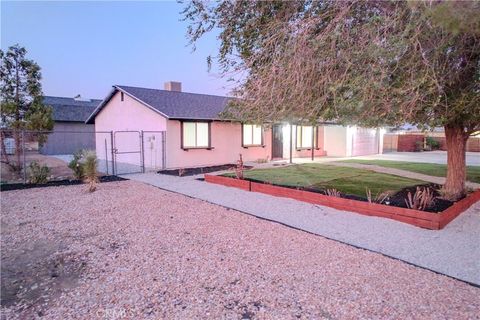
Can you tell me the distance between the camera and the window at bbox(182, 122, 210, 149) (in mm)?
14781

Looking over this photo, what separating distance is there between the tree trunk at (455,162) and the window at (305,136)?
1203 centimetres

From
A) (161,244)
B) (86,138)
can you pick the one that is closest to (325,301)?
(161,244)

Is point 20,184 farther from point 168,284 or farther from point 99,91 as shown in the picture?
point 99,91

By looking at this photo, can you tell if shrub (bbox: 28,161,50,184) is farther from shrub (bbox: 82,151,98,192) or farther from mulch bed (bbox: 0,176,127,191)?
shrub (bbox: 82,151,98,192)

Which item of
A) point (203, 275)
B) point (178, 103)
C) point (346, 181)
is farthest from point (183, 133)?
point (203, 275)

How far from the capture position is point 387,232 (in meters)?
5.51

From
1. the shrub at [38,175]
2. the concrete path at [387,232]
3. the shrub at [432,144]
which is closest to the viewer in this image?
the concrete path at [387,232]

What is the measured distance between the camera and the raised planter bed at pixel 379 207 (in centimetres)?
575

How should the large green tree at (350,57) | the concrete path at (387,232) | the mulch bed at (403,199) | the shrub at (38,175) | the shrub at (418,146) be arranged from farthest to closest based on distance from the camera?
the shrub at (418,146) < the shrub at (38,175) < the mulch bed at (403,199) < the concrete path at (387,232) < the large green tree at (350,57)

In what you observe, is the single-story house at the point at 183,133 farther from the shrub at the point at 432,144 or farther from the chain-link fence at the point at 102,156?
the shrub at the point at 432,144

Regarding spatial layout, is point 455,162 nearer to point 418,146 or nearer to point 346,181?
point 346,181

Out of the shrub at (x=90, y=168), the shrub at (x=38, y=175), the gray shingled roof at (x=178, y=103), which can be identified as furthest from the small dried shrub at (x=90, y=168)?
the gray shingled roof at (x=178, y=103)

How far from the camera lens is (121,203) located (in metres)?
7.76

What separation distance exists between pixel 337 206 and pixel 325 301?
13.5ft
